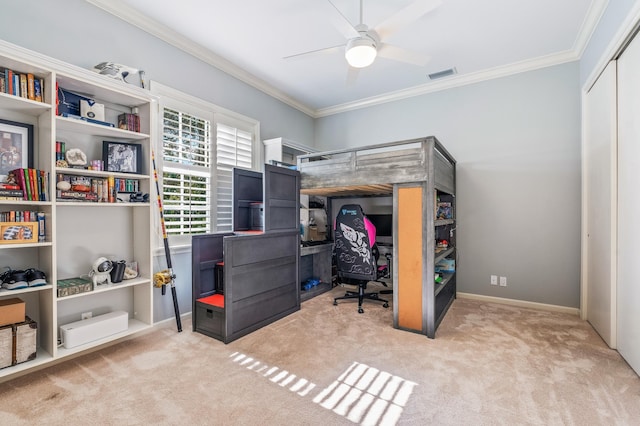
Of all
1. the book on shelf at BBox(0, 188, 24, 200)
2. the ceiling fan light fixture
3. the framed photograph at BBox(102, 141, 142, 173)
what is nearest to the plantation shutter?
the framed photograph at BBox(102, 141, 142, 173)

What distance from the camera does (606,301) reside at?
2615 millimetres

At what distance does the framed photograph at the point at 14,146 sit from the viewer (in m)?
2.02

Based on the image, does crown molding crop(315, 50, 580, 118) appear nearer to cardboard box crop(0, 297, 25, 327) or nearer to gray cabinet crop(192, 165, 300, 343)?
gray cabinet crop(192, 165, 300, 343)

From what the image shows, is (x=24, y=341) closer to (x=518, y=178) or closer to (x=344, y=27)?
(x=344, y=27)

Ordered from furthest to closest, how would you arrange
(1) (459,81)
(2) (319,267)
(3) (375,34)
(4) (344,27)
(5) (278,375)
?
1. (2) (319,267)
2. (1) (459,81)
3. (3) (375,34)
4. (4) (344,27)
5. (5) (278,375)

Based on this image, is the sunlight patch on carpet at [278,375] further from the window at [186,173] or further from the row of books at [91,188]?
the row of books at [91,188]

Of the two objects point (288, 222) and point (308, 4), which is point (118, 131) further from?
point (308, 4)

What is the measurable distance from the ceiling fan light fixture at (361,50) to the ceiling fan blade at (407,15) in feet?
0.35

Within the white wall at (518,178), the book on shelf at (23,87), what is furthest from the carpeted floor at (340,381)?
the book on shelf at (23,87)

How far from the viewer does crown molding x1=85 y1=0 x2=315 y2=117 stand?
2.60 m

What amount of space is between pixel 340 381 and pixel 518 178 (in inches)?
131

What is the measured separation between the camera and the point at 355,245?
3385 millimetres

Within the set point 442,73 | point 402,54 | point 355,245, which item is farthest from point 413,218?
point 442,73

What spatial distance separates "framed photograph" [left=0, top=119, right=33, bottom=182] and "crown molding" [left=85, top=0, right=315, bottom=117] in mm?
1257
